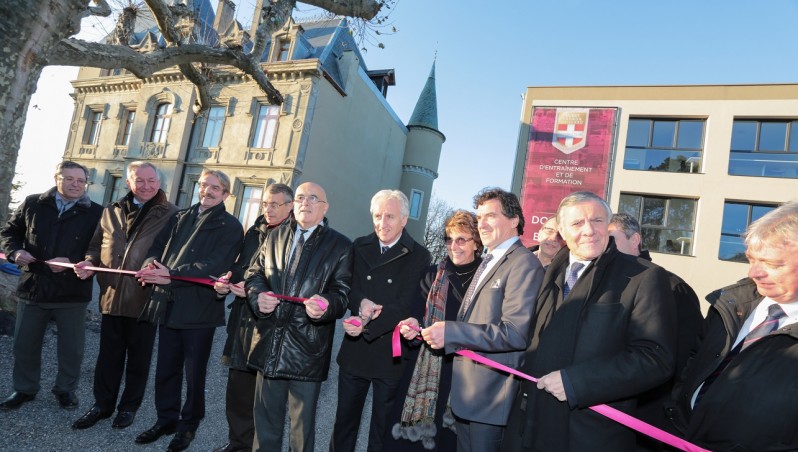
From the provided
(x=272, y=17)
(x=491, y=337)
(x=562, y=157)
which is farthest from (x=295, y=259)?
(x=562, y=157)

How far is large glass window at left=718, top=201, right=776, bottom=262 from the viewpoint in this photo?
15.2m

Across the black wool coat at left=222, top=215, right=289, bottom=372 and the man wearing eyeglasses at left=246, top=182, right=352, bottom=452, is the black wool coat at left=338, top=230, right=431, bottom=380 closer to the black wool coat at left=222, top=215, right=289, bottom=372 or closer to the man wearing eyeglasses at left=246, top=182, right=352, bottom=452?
the man wearing eyeglasses at left=246, top=182, right=352, bottom=452

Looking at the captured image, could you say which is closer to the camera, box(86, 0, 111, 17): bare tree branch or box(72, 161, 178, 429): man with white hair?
box(72, 161, 178, 429): man with white hair

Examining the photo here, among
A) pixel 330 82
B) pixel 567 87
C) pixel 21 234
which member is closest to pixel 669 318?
pixel 21 234

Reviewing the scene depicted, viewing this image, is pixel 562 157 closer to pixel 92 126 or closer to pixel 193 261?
pixel 193 261

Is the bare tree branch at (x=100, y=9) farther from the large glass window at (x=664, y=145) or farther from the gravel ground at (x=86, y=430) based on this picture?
the large glass window at (x=664, y=145)

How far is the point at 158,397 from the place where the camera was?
3814 millimetres

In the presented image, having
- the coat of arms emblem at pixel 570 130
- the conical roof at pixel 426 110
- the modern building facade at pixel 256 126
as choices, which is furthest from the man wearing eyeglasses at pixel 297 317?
the conical roof at pixel 426 110

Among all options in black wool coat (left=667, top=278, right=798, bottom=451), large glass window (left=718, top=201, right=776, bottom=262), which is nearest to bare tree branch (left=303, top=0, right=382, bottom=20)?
black wool coat (left=667, top=278, right=798, bottom=451)

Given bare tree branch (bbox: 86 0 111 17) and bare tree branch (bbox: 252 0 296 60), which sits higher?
bare tree branch (bbox: 252 0 296 60)

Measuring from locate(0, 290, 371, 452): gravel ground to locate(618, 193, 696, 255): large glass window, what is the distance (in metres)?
15.0

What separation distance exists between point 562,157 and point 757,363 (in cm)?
1626

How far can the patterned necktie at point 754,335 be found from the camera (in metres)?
2.08

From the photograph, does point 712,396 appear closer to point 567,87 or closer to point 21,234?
point 21,234
